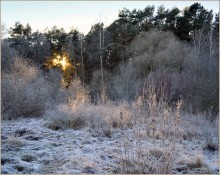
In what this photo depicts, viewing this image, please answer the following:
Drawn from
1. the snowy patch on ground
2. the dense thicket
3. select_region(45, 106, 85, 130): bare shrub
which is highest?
the dense thicket

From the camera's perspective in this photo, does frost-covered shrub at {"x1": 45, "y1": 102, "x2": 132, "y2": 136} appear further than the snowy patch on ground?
Yes

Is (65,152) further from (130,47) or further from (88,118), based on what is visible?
(130,47)

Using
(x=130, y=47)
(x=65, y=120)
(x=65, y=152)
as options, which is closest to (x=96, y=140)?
(x=65, y=152)

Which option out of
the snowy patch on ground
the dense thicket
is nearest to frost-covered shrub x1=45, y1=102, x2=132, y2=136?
the snowy patch on ground

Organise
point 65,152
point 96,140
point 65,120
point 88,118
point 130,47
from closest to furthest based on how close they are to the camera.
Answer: point 65,152 < point 96,140 < point 65,120 < point 88,118 < point 130,47

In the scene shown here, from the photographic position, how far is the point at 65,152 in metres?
5.24

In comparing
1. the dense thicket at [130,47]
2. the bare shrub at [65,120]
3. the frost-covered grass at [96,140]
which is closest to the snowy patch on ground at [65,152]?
the frost-covered grass at [96,140]

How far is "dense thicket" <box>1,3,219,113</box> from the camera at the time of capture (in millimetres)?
18516

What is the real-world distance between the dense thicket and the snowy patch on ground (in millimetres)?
7883

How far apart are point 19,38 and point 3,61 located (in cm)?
1134

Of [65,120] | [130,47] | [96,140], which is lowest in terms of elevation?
[96,140]

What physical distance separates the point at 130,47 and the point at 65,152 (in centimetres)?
2030

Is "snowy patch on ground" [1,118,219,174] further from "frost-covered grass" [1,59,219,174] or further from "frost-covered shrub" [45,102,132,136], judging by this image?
"frost-covered shrub" [45,102,132,136]

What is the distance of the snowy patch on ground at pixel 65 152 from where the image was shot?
175 inches
